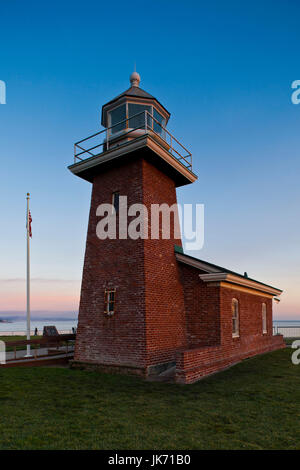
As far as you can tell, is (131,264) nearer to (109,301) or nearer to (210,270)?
(109,301)

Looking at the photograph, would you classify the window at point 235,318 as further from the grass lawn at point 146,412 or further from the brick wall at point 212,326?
the grass lawn at point 146,412

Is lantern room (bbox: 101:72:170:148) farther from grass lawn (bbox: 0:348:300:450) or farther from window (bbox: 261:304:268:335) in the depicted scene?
window (bbox: 261:304:268:335)

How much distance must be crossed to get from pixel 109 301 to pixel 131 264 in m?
1.62

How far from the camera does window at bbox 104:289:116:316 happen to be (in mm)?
12109

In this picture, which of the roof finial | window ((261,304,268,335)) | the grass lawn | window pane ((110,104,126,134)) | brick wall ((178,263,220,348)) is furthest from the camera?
window ((261,304,268,335))

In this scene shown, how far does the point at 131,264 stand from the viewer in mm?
11883

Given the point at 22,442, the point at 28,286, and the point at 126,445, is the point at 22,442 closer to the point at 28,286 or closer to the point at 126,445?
the point at 126,445

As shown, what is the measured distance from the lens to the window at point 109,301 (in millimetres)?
12109

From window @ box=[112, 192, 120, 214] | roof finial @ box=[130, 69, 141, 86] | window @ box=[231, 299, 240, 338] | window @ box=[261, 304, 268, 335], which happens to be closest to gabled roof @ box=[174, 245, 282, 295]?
window @ box=[231, 299, 240, 338]

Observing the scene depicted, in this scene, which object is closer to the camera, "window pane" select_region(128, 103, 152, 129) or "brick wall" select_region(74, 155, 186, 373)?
"brick wall" select_region(74, 155, 186, 373)

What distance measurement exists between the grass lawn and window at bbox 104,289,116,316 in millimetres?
2231

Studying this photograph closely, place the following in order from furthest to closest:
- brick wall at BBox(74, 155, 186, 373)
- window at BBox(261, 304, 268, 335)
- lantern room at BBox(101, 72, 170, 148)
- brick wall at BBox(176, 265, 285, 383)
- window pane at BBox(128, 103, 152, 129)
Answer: window at BBox(261, 304, 268, 335)
window pane at BBox(128, 103, 152, 129)
lantern room at BBox(101, 72, 170, 148)
brick wall at BBox(74, 155, 186, 373)
brick wall at BBox(176, 265, 285, 383)

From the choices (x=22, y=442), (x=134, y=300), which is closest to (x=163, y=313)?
(x=134, y=300)

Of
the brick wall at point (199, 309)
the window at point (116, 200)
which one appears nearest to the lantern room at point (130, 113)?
the window at point (116, 200)
